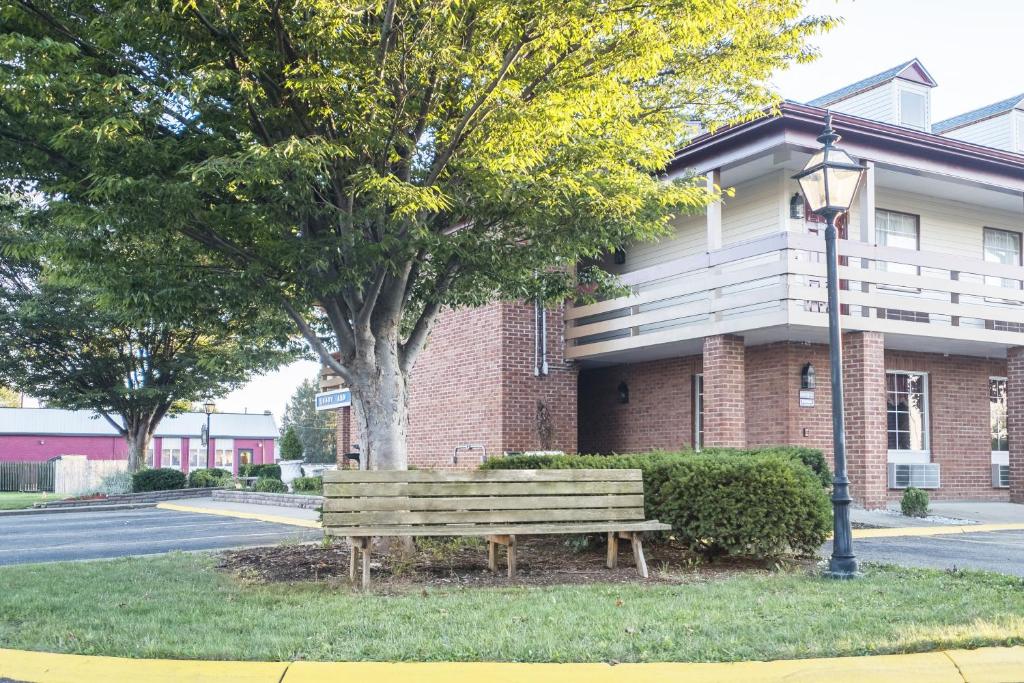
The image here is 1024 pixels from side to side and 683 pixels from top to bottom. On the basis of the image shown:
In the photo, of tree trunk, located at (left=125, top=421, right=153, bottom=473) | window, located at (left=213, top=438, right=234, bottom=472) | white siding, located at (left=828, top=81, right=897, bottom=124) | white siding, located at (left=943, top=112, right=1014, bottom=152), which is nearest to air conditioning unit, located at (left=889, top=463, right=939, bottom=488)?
white siding, located at (left=828, top=81, right=897, bottom=124)

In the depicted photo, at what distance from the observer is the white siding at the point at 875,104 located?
18719 mm

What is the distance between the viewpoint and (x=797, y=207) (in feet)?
56.0

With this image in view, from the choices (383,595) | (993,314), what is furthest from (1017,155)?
(383,595)

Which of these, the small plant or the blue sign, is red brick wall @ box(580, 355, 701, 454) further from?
the small plant

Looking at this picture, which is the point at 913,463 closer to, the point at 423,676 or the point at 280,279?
the point at 280,279

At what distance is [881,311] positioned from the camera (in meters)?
17.4

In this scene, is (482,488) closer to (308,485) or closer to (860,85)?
(860,85)

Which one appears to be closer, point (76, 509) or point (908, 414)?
point (908, 414)

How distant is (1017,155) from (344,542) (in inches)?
606

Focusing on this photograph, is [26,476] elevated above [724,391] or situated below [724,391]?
below

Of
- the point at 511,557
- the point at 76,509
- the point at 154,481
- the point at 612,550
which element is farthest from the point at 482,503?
the point at 154,481

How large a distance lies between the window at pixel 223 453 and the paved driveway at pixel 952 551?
187ft

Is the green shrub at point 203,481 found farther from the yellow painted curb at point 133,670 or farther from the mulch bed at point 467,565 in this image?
the yellow painted curb at point 133,670

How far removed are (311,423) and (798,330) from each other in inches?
3190
